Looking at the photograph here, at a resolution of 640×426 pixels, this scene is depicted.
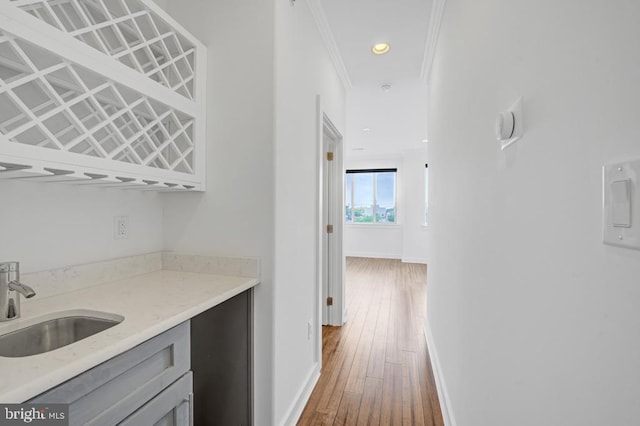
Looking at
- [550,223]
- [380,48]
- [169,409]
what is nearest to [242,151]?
[169,409]

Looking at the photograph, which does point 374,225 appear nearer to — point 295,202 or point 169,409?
point 295,202

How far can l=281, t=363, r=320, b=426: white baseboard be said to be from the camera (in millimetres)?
1682

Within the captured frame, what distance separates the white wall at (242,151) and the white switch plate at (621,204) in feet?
4.02

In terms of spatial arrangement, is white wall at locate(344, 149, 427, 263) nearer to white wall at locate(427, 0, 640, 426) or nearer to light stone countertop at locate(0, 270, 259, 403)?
white wall at locate(427, 0, 640, 426)

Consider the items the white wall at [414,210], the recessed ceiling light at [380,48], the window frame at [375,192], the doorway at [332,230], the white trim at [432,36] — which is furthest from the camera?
the window frame at [375,192]

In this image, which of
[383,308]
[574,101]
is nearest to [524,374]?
[574,101]

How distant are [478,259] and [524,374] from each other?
49 cm

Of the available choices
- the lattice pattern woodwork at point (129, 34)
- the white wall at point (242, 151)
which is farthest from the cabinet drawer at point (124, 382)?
the lattice pattern woodwork at point (129, 34)

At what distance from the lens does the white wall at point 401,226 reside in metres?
7.06

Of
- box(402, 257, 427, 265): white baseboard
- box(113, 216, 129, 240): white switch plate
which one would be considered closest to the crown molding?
box(113, 216, 129, 240): white switch plate

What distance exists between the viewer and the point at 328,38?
2.37 meters

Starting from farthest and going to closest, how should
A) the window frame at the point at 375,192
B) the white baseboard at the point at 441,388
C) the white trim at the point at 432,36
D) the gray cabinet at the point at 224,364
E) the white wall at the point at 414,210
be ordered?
the window frame at the point at 375,192
the white wall at the point at 414,210
the white trim at the point at 432,36
the white baseboard at the point at 441,388
the gray cabinet at the point at 224,364

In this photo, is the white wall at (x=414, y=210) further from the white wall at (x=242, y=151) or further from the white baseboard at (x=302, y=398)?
the white wall at (x=242, y=151)

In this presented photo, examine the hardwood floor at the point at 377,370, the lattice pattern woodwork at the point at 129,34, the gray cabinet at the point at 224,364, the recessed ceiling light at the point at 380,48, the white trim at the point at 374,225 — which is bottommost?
the hardwood floor at the point at 377,370
